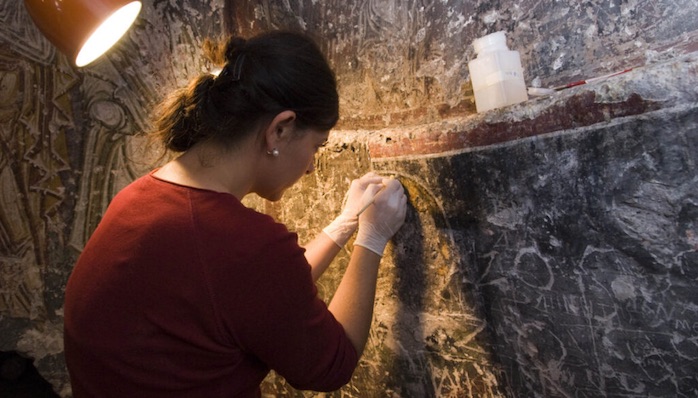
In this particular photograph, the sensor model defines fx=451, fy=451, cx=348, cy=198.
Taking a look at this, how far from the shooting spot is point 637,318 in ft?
3.34

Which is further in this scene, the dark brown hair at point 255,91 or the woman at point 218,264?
the dark brown hair at point 255,91

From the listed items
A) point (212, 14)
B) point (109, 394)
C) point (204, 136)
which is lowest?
point (109, 394)

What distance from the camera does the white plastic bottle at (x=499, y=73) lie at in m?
1.29

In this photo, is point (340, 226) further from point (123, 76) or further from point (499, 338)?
point (123, 76)

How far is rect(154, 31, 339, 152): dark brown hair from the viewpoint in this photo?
107 centimetres

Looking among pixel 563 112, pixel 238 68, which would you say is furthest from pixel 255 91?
pixel 563 112

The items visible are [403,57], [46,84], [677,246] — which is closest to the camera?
[677,246]

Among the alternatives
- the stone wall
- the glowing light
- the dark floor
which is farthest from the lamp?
the dark floor

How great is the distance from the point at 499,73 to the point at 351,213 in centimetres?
62

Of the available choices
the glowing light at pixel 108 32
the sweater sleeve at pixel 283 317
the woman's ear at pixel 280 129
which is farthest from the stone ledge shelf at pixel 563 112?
the glowing light at pixel 108 32

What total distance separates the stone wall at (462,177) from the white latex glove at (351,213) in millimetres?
69

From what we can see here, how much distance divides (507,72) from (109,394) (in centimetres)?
132

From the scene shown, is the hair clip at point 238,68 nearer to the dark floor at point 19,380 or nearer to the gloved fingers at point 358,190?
the gloved fingers at point 358,190

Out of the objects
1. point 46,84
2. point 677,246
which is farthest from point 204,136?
point 46,84
